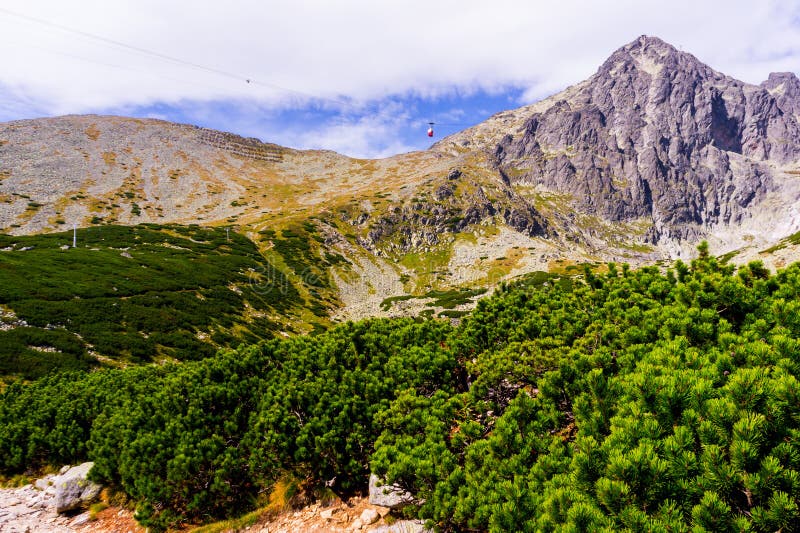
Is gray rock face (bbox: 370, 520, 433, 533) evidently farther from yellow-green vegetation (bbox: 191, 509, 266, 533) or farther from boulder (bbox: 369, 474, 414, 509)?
yellow-green vegetation (bbox: 191, 509, 266, 533)

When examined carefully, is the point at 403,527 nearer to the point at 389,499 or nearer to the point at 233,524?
the point at 389,499

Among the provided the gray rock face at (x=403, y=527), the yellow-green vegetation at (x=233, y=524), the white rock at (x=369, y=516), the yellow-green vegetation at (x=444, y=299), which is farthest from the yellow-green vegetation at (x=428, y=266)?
the gray rock face at (x=403, y=527)

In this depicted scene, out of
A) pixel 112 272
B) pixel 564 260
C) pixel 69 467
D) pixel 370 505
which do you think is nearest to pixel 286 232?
pixel 112 272

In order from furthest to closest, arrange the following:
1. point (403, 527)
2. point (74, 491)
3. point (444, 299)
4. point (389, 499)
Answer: point (444, 299) → point (74, 491) → point (389, 499) → point (403, 527)

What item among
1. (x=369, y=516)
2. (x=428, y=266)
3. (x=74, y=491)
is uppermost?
(x=428, y=266)

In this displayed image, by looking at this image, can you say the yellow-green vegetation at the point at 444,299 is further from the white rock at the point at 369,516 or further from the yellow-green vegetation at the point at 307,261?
the white rock at the point at 369,516

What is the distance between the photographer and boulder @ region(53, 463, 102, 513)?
11.8 m

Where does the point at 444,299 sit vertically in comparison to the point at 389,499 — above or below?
below

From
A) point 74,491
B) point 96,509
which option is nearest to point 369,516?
point 96,509

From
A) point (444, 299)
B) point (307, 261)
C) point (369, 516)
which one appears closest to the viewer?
point (369, 516)

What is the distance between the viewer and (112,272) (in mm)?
51406

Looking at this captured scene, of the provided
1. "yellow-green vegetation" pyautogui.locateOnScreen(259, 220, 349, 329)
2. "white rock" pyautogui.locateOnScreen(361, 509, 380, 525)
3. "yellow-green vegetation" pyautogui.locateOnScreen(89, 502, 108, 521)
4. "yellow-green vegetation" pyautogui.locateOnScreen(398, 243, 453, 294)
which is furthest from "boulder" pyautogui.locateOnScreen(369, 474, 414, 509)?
"yellow-green vegetation" pyautogui.locateOnScreen(398, 243, 453, 294)

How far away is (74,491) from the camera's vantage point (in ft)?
39.1

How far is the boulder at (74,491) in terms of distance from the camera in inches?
464
